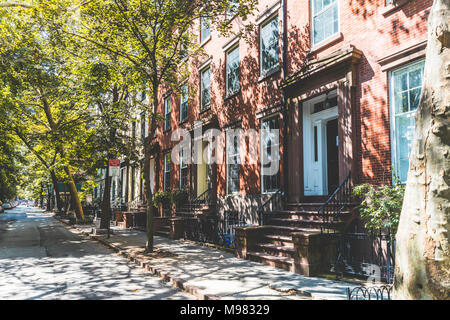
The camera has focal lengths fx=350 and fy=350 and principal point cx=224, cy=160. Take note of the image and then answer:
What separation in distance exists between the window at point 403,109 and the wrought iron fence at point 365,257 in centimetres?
160

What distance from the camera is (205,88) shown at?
17484 mm

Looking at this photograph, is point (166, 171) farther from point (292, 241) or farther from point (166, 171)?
point (292, 241)

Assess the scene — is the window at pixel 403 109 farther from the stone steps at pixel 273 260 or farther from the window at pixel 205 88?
the window at pixel 205 88

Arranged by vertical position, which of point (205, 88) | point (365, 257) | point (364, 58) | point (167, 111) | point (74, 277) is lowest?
point (74, 277)

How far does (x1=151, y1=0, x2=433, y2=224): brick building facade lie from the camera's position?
813 centimetres

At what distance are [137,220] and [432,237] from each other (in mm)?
18250

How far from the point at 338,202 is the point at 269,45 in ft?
22.1

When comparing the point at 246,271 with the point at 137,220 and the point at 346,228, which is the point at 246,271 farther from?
the point at 137,220

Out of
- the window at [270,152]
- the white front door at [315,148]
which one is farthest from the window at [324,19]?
the window at [270,152]

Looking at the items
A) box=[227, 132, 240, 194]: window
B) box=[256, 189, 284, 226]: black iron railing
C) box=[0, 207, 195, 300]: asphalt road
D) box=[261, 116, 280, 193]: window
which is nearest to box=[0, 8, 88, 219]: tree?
box=[0, 207, 195, 300]: asphalt road

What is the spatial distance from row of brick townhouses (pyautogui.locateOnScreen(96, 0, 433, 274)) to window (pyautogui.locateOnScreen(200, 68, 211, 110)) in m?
0.18

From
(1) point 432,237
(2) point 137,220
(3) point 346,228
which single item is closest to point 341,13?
(3) point 346,228

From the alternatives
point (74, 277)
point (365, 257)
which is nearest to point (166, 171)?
point (74, 277)

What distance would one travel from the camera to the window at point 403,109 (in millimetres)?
7816
